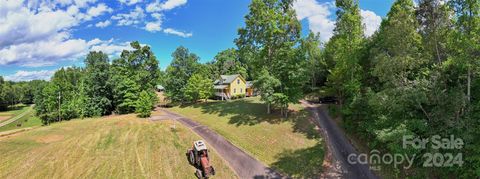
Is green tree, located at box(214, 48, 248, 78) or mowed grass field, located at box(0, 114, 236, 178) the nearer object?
mowed grass field, located at box(0, 114, 236, 178)

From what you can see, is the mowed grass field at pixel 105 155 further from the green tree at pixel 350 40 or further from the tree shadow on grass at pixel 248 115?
the green tree at pixel 350 40

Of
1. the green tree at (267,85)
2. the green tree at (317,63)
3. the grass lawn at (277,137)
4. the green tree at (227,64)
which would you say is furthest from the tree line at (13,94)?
the green tree at (317,63)

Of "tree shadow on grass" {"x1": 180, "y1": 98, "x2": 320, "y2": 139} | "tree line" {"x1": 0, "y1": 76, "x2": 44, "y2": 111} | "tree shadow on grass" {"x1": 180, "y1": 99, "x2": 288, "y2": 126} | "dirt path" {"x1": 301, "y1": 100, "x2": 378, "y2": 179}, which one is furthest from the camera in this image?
"tree line" {"x1": 0, "y1": 76, "x2": 44, "y2": 111}

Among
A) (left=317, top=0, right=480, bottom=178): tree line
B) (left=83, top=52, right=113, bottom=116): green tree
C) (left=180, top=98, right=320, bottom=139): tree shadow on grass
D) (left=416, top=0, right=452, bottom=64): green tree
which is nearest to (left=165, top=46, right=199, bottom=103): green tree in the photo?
(left=83, top=52, right=113, bottom=116): green tree

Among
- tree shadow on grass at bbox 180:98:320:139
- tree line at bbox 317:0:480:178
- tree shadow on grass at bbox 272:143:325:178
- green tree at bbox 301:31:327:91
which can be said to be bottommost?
tree shadow on grass at bbox 272:143:325:178

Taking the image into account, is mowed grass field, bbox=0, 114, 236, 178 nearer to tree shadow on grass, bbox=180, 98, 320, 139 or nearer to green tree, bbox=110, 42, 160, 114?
tree shadow on grass, bbox=180, 98, 320, 139
